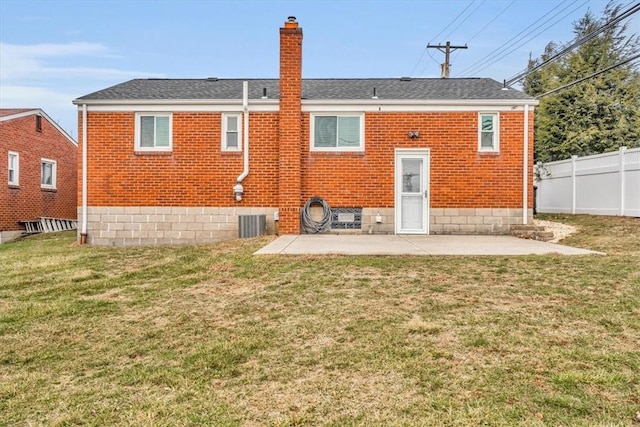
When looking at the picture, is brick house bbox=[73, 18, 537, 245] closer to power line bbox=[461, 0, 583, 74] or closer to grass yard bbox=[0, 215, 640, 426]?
grass yard bbox=[0, 215, 640, 426]

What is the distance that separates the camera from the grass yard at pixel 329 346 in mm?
2893

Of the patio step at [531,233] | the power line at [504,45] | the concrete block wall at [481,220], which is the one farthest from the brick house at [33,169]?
the power line at [504,45]

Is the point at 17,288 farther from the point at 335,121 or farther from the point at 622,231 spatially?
the point at 622,231

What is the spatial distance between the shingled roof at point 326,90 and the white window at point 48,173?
8.56 metres

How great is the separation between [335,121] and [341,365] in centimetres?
978

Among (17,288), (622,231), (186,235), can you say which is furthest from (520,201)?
(17,288)

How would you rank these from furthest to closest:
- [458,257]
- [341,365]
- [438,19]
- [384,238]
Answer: [438,19]
[384,238]
[458,257]
[341,365]

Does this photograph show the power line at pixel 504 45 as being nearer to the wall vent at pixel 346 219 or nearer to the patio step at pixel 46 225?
the wall vent at pixel 346 219

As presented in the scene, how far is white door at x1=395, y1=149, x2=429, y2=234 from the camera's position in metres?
12.5

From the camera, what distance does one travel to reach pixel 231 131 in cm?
1254

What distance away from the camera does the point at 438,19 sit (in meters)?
24.9

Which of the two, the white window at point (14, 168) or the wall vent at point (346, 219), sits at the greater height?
the white window at point (14, 168)

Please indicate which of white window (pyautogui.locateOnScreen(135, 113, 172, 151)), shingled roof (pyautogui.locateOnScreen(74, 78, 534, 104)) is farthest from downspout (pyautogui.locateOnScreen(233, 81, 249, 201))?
white window (pyautogui.locateOnScreen(135, 113, 172, 151))

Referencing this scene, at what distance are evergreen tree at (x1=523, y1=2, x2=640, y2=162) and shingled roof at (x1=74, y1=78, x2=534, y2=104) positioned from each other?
10753 mm
